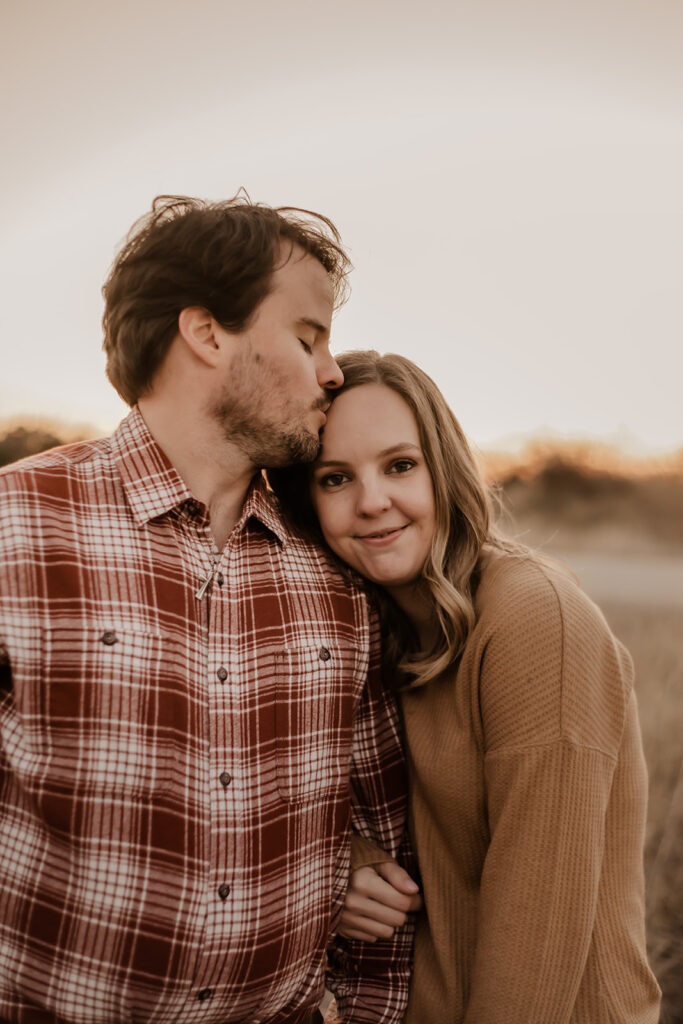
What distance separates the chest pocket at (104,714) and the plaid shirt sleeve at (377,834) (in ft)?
1.63

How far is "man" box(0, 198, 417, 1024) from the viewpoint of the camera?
129 centimetres

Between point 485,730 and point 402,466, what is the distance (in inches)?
23.9

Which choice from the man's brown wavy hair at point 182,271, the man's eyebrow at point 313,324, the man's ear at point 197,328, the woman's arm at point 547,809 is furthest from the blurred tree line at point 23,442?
the woman's arm at point 547,809

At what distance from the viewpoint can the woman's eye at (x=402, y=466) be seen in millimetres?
1676

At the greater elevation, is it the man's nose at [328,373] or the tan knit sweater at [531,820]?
the man's nose at [328,373]

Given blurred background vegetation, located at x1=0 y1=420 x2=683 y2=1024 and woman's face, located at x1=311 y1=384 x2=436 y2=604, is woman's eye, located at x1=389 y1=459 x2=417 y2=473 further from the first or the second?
blurred background vegetation, located at x1=0 y1=420 x2=683 y2=1024

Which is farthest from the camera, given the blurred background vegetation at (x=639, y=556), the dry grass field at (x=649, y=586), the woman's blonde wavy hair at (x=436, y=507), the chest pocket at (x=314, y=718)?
the blurred background vegetation at (x=639, y=556)

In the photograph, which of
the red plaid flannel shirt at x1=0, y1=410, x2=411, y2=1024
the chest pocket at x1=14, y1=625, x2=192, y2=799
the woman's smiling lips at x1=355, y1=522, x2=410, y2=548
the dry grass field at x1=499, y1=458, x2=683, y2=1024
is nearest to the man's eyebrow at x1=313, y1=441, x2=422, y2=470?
the woman's smiling lips at x1=355, y1=522, x2=410, y2=548

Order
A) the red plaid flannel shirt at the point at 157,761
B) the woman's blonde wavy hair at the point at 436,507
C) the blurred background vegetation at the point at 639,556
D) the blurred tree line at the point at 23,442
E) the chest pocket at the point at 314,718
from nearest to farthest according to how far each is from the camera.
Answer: the red plaid flannel shirt at the point at 157,761 → the chest pocket at the point at 314,718 → the woman's blonde wavy hair at the point at 436,507 → the blurred background vegetation at the point at 639,556 → the blurred tree line at the point at 23,442

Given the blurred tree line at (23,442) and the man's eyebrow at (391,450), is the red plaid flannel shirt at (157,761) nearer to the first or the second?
the man's eyebrow at (391,450)

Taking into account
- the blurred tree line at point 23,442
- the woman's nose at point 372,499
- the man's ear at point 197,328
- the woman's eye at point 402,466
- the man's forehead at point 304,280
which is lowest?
the blurred tree line at point 23,442

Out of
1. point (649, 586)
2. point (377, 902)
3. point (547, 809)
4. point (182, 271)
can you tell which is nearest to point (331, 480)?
point (182, 271)

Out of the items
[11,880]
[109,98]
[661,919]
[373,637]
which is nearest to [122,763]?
[11,880]

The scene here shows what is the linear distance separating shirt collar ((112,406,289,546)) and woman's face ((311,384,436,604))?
0.58 feet
